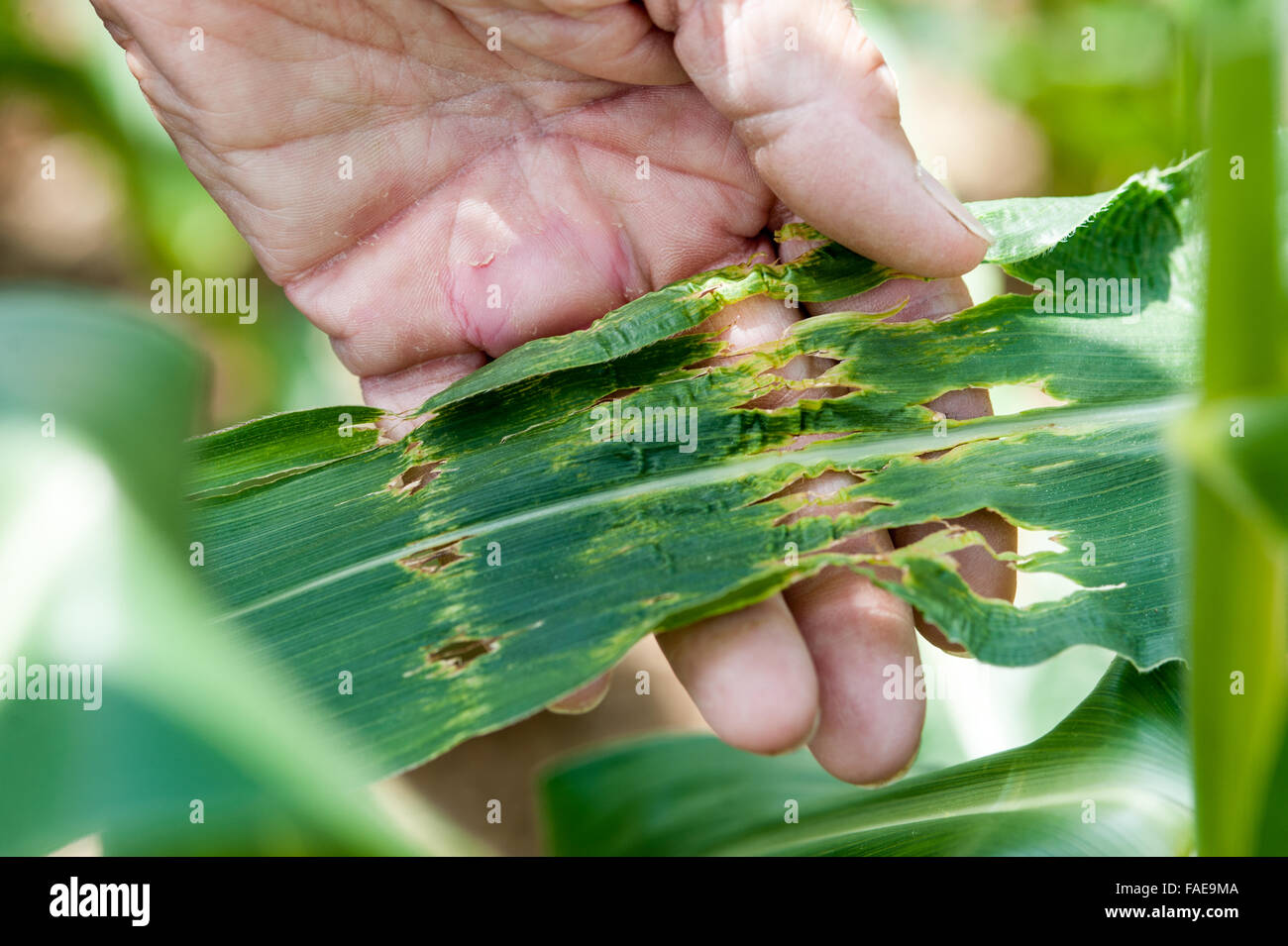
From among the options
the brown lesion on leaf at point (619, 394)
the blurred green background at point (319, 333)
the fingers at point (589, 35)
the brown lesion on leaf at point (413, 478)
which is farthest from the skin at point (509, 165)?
the blurred green background at point (319, 333)

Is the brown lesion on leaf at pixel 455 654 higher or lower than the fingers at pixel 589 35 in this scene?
lower

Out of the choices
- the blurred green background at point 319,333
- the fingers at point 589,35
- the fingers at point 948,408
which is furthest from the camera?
the blurred green background at point 319,333

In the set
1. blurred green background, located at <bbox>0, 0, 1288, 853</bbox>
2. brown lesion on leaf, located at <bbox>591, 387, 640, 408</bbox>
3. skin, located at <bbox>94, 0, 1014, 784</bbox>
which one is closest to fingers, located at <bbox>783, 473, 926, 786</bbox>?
skin, located at <bbox>94, 0, 1014, 784</bbox>

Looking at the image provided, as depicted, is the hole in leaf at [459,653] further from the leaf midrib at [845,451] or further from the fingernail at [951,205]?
the fingernail at [951,205]

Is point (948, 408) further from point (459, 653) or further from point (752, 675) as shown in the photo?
point (459, 653)

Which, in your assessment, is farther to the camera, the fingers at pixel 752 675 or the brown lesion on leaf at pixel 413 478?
the brown lesion on leaf at pixel 413 478

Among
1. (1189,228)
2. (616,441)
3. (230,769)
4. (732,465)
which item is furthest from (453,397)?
(1189,228)

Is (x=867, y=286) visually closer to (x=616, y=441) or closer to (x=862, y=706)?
(x=616, y=441)

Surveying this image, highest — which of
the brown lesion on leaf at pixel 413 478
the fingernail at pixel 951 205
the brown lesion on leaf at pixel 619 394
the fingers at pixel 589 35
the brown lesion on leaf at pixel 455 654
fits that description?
the fingers at pixel 589 35

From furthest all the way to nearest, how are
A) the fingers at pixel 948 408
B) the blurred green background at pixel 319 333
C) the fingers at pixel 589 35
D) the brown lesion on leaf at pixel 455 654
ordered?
1. the blurred green background at pixel 319 333
2. the fingers at pixel 589 35
3. the fingers at pixel 948 408
4. the brown lesion on leaf at pixel 455 654
